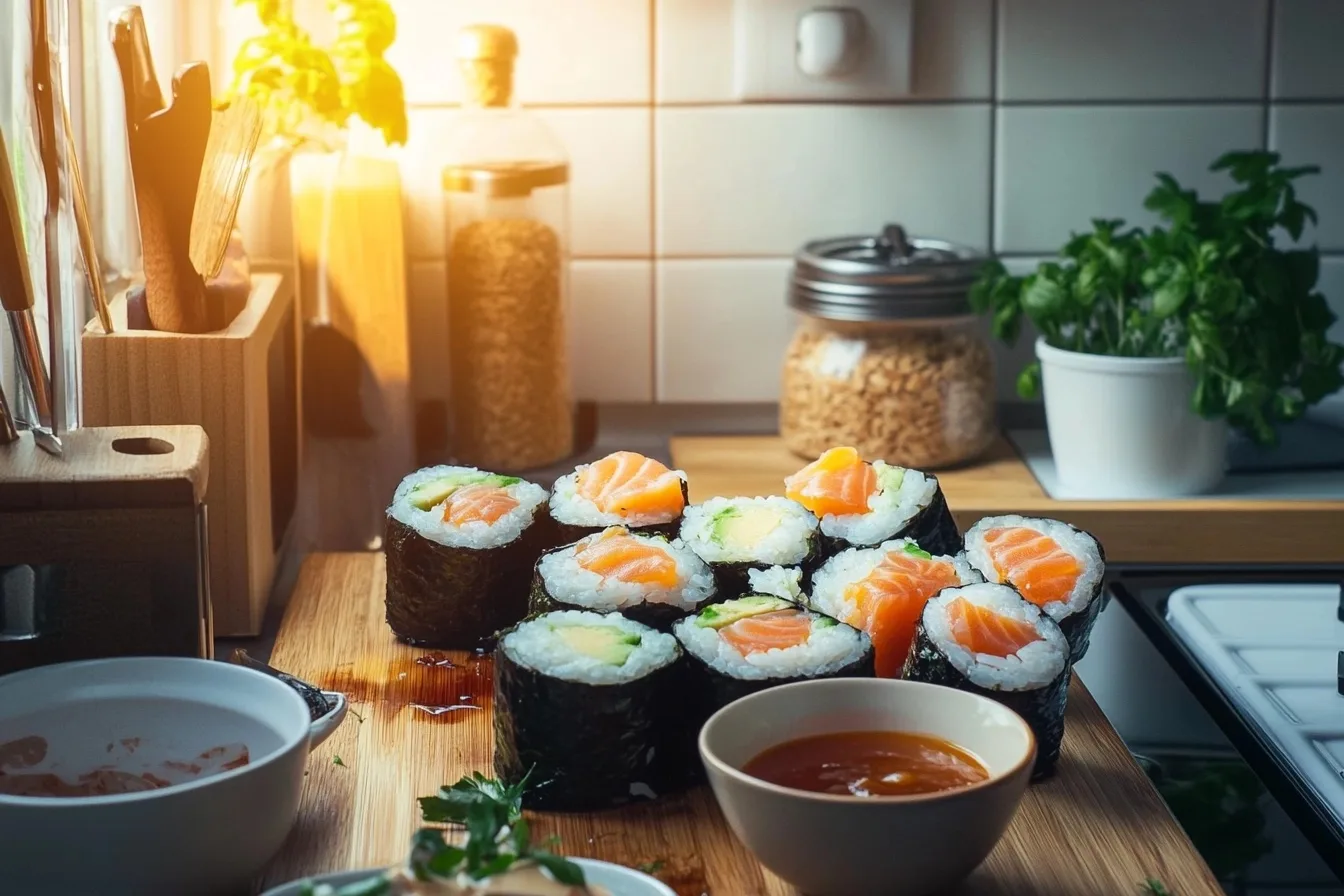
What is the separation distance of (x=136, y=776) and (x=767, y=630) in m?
0.37

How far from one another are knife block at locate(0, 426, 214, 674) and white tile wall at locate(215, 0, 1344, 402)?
2.55ft

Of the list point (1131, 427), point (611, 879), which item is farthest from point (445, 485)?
point (1131, 427)

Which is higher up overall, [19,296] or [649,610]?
[19,296]

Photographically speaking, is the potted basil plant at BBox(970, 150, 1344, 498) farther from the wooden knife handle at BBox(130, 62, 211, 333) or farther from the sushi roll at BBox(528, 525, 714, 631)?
the wooden knife handle at BBox(130, 62, 211, 333)

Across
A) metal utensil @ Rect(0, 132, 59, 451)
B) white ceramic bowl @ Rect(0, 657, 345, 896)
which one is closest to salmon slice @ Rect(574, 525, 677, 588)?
white ceramic bowl @ Rect(0, 657, 345, 896)

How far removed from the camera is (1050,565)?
3.57 ft

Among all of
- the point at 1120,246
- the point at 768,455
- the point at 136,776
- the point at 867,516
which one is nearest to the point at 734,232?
the point at 768,455

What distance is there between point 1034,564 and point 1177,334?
0.49 metres

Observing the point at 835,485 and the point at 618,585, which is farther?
the point at 835,485

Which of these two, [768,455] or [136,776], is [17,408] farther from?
[768,455]

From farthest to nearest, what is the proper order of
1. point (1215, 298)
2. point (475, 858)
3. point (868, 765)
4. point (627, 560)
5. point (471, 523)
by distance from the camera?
point (1215, 298) < point (471, 523) < point (627, 560) < point (868, 765) < point (475, 858)

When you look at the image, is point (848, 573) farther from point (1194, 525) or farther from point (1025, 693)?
point (1194, 525)

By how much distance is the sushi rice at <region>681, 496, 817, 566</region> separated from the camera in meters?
1.12

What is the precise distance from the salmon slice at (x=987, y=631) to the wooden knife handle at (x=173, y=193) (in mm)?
592
